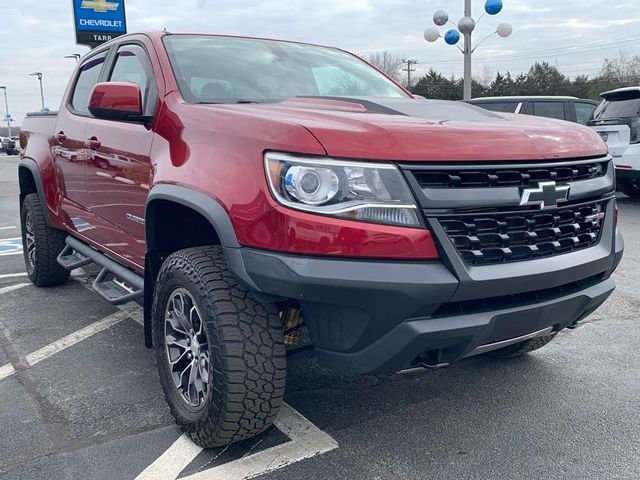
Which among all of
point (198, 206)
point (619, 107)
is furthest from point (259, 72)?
point (619, 107)

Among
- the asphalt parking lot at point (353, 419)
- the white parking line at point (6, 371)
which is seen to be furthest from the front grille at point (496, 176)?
the white parking line at point (6, 371)

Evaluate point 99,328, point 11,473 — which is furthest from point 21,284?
point 11,473

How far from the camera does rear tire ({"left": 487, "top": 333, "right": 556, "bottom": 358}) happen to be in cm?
355

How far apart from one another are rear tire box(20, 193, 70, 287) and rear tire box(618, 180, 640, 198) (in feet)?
28.6

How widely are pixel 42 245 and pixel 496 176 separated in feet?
13.4

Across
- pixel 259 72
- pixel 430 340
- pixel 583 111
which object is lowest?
pixel 430 340

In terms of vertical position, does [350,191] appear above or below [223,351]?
above

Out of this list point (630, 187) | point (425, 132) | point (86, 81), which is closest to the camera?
point (425, 132)

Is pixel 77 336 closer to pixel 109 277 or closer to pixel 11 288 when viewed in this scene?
pixel 109 277

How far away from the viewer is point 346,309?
2.26 meters

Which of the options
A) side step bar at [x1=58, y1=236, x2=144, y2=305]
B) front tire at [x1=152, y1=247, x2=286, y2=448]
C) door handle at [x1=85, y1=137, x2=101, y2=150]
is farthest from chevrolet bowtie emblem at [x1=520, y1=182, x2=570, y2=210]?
door handle at [x1=85, y1=137, x2=101, y2=150]

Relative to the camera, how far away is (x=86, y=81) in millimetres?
4770

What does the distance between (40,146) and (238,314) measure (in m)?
3.45

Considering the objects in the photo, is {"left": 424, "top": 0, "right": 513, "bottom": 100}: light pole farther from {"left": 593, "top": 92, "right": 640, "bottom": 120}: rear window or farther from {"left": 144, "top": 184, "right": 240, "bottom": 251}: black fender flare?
{"left": 144, "top": 184, "right": 240, "bottom": 251}: black fender flare
